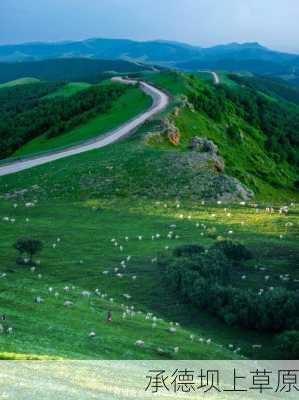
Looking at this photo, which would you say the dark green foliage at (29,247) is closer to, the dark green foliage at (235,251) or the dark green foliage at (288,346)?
the dark green foliage at (235,251)

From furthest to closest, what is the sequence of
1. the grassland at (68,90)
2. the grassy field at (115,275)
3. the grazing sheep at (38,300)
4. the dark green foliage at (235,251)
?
the grassland at (68,90), the dark green foliage at (235,251), the grazing sheep at (38,300), the grassy field at (115,275)

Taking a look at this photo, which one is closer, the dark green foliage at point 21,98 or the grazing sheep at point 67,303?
the grazing sheep at point 67,303

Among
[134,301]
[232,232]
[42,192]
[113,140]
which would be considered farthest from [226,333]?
[113,140]

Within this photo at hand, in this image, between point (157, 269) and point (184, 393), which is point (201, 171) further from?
point (184, 393)

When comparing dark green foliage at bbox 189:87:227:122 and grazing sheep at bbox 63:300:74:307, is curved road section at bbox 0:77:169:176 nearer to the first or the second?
dark green foliage at bbox 189:87:227:122

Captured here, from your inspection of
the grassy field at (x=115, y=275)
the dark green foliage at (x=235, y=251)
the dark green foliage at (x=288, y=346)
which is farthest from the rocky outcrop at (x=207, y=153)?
the dark green foliage at (x=288, y=346)

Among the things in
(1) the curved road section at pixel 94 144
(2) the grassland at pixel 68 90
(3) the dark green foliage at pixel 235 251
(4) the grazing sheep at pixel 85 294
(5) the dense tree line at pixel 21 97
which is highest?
(3) the dark green foliage at pixel 235 251

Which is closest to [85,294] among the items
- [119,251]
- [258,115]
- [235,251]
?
[119,251]
